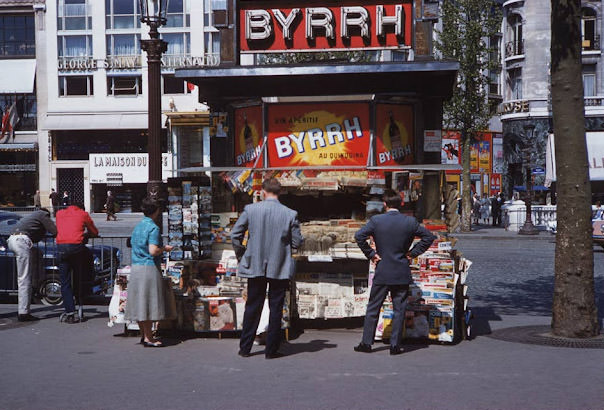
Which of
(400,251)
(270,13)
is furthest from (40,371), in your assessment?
(270,13)

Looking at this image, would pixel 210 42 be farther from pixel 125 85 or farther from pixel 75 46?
pixel 75 46

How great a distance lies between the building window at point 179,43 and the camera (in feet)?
170

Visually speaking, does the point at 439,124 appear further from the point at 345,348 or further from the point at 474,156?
the point at 474,156

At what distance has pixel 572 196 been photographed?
9.63 m

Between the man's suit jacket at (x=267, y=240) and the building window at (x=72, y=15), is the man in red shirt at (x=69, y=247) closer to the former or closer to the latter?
the man's suit jacket at (x=267, y=240)

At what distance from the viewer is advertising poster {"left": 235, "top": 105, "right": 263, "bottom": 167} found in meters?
11.7

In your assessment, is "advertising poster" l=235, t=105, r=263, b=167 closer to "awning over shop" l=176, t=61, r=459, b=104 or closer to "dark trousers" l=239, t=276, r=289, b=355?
"awning over shop" l=176, t=61, r=459, b=104

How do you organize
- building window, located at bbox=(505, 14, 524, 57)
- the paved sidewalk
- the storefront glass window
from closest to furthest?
the paved sidewalk → building window, located at bbox=(505, 14, 524, 57) → the storefront glass window

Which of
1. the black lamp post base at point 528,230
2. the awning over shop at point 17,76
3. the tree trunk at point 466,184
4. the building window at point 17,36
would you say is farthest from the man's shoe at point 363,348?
the building window at point 17,36

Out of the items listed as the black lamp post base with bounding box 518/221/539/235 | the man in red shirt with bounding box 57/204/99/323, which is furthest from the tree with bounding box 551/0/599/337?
the black lamp post base with bounding box 518/221/539/235

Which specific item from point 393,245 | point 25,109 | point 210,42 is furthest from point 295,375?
point 25,109

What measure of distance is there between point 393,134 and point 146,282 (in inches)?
160

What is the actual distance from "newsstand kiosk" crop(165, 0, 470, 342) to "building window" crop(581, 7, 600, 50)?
39952 mm

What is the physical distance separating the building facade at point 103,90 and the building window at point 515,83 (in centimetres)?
1811
